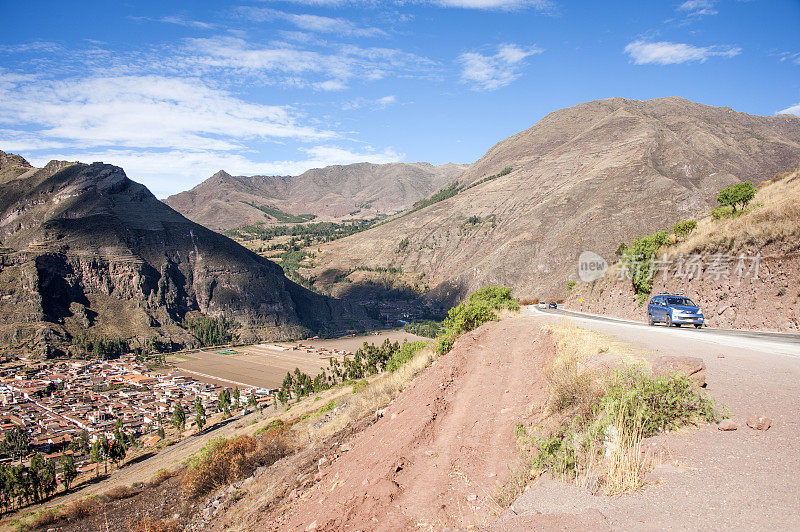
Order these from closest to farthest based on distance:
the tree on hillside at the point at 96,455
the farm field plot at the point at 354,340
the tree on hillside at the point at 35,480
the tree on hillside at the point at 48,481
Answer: the tree on hillside at the point at 35,480 → the tree on hillside at the point at 48,481 → the tree on hillside at the point at 96,455 → the farm field plot at the point at 354,340

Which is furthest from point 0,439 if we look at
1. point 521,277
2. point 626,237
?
point 626,237

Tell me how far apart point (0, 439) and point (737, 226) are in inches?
3361

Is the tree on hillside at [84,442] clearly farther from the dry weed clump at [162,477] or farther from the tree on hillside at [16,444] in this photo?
the dry weed clump at [162,477]

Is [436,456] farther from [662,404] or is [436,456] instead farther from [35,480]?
[35,480]

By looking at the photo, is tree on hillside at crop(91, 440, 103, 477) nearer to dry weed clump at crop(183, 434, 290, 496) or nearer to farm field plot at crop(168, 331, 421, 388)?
farm field plot at crop(168, 331, 421, 388)

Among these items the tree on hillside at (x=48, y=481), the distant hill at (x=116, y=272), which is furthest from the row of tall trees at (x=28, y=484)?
the distant hill at (x=116, y=272)

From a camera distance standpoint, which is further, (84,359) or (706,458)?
(84,359)

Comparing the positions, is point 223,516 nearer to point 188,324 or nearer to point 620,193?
point 620,193

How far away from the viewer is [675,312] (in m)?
18.3

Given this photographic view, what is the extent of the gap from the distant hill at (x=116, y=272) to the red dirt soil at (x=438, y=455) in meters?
124

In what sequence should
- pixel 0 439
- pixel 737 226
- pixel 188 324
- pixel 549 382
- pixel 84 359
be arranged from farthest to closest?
pixel 188 324 < pixel 84 359 < pixel 0 439 < pixel 737 226 < pixel 549 382

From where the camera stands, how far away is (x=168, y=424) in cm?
6262

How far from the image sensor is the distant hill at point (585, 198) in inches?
3752

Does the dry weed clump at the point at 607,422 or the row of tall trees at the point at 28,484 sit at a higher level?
the dry weed clump at the point at 607,422
